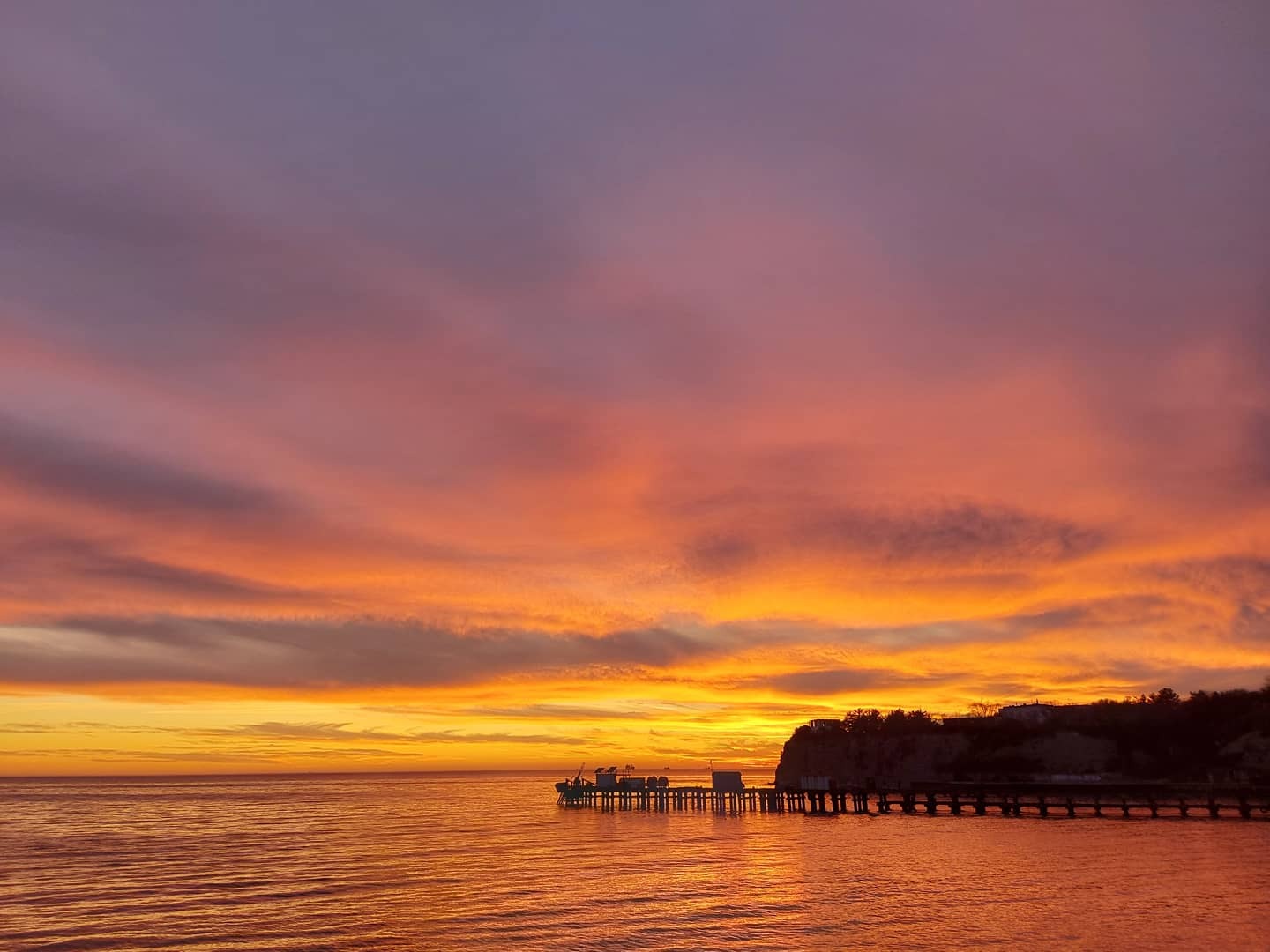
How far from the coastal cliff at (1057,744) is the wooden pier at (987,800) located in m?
4.93

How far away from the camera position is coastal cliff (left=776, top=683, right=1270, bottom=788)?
113250 millimetres

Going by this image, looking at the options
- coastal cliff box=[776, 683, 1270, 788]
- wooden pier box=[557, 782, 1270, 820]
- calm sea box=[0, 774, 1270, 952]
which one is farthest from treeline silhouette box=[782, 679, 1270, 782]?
calm sea box=[0, 774, 1270, 952]

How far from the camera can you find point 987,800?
332 feet

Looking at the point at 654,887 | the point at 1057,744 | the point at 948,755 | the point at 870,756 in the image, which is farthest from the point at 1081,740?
the point at 654,887

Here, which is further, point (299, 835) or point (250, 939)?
point (299, 835)

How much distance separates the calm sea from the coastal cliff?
41.0m

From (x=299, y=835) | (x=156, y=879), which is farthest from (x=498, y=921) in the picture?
(x=299, y=835)

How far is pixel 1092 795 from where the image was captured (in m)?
97.7

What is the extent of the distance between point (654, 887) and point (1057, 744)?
10322 cm

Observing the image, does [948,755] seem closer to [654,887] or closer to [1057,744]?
[1057,744]

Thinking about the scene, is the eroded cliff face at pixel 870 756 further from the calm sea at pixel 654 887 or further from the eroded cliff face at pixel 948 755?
the calm sea at pixel 654 887

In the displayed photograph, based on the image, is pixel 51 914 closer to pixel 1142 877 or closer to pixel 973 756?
pixel 1142 877

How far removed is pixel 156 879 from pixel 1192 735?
12025 centimetres

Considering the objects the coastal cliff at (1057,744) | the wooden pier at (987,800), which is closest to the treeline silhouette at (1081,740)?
the coastal cliff at (1057,744)
